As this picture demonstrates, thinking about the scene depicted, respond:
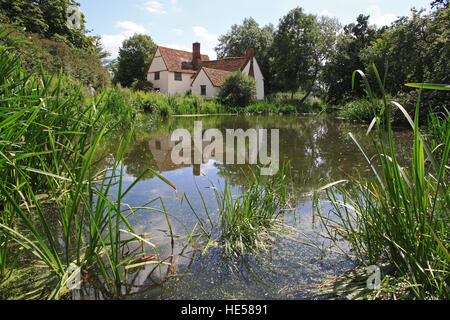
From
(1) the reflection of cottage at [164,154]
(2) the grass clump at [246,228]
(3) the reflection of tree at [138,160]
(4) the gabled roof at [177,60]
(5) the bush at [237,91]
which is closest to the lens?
(2) the grass clump at [246,228]

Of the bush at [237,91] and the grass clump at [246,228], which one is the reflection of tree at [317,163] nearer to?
the grass clump at [246,228]

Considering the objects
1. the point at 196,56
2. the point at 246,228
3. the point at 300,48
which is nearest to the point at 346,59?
the point at 300,48

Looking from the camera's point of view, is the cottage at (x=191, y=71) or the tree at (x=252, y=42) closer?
the cottage at (x=191, y=71)

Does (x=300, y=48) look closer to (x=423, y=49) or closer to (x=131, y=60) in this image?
(x=423, y=49)

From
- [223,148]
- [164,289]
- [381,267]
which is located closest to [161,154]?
[223,148]

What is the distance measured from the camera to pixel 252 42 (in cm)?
4025

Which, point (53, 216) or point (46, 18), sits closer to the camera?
point (53, 216)

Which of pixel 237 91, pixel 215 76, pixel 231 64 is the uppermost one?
pixel 231 64

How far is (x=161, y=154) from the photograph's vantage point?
5418 mm

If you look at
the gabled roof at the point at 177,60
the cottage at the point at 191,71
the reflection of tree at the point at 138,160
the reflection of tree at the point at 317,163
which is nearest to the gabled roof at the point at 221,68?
the cottage at the point at 191,71

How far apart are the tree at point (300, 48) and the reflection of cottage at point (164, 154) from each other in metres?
25.5

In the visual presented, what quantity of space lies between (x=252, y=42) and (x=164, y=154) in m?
38.7

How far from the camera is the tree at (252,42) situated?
35537 millimetres
